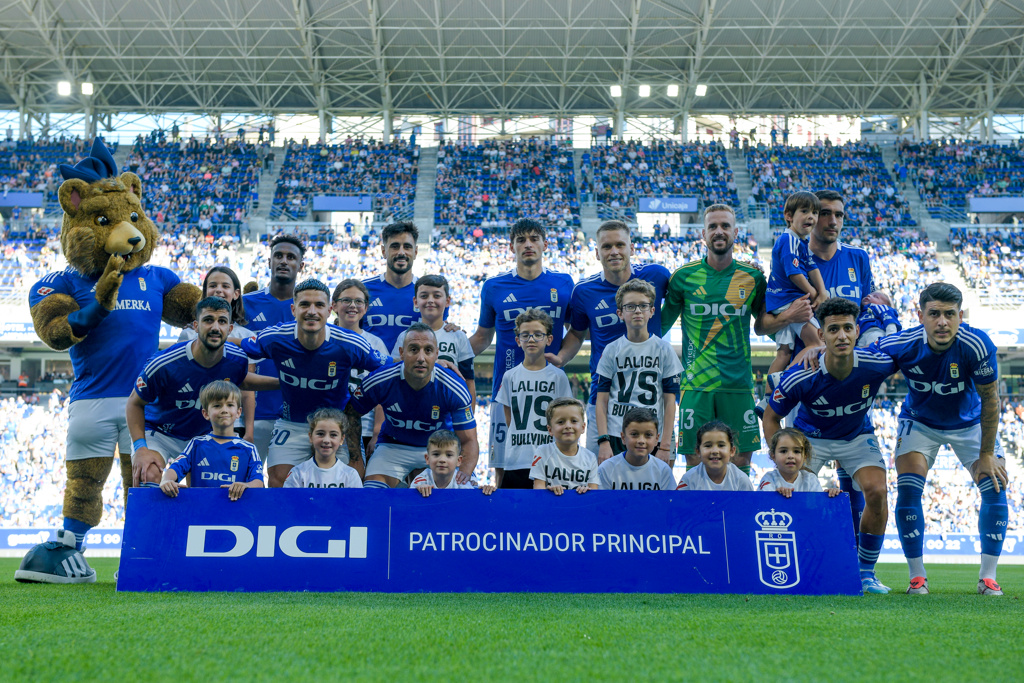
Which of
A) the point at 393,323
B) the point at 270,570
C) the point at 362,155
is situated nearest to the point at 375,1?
the point at 362,155

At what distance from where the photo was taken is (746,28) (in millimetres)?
24422

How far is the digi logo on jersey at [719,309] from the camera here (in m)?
5.60

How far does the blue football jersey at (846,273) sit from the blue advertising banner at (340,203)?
21836mm

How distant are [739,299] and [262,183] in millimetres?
24995

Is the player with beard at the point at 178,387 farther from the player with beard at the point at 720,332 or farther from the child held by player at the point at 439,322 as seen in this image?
the player with beard at the point at 720,332

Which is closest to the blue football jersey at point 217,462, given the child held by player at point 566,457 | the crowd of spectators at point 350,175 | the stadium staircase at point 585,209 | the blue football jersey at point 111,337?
the blue football jersey at point 111,337

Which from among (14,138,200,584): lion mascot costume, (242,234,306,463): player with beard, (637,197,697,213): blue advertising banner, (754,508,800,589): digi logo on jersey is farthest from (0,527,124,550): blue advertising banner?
(637,197,697,213): blue advertising banner

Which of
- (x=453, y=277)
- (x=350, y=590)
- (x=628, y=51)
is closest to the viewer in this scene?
(x=350, y=590)

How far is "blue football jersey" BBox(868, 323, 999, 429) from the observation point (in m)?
4.92

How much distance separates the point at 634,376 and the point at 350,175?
2372cm

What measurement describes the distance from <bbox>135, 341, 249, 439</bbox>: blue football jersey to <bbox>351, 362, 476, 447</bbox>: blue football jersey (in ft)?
2.58

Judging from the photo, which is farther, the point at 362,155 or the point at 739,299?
the point at 362,155

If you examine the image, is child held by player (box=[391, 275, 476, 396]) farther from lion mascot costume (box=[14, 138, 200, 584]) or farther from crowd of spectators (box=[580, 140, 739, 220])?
crowd of spectators (box=[580, 140, 739, 220])

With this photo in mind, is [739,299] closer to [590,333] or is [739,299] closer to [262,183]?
[590,333]
